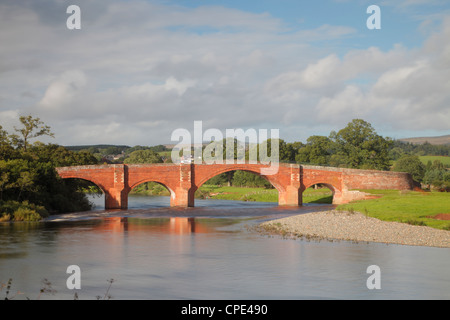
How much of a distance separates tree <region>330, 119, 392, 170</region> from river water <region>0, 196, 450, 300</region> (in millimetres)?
65198

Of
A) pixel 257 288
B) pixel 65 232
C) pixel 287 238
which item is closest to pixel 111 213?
pixel 65 232

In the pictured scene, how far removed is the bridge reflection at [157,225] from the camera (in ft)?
132

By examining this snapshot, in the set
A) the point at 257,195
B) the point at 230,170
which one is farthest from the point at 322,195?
the point at 230,170

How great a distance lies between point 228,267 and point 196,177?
42021 mm

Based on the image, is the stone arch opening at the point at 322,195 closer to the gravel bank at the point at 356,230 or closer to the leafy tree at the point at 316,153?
the leafy tree at the point at 316,153

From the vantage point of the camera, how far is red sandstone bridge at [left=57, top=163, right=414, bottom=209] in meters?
62.0

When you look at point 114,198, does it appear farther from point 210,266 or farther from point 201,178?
point 210,266

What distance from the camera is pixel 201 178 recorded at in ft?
217

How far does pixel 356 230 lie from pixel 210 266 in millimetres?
13456

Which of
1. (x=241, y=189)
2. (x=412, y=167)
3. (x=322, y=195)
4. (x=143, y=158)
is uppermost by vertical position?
(x=143, y=158)

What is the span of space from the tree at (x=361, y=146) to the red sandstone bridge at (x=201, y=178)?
27928 mm
